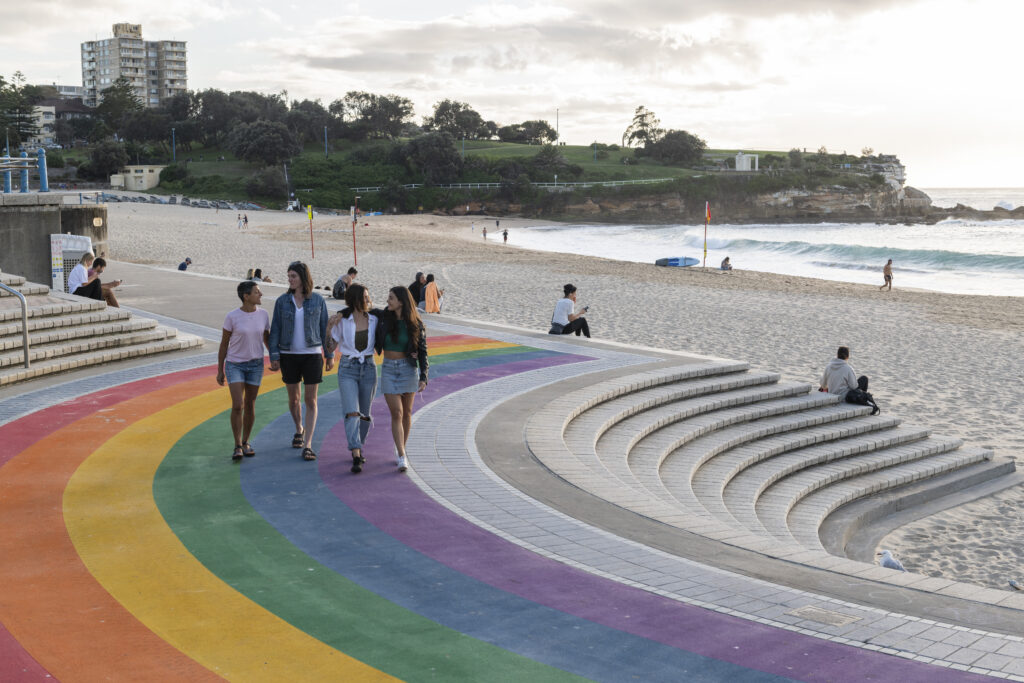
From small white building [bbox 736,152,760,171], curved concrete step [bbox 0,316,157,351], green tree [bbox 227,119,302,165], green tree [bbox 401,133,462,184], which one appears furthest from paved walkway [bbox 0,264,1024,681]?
small white building [bbox 736,152,760,171]

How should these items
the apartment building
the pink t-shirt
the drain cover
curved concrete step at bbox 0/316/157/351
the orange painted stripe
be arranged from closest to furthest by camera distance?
the orange painted stripe < the drain cover < the pink t-shirt < curved concrete step at bbox 0/316/157/351 < the apartment building

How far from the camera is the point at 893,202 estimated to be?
115 metres

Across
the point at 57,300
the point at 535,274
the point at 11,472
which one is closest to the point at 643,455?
the point at 11,472

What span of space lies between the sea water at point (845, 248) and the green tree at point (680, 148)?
46.3 metres

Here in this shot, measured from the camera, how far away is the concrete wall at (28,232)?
67.0 feet

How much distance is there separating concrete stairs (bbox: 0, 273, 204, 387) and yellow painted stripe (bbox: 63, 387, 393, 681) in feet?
14.1

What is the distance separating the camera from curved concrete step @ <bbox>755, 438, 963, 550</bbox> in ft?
30.1

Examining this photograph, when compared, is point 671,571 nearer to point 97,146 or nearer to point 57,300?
point 57,300

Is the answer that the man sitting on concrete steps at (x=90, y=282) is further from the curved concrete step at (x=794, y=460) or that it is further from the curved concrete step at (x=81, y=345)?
the curved concrete step at (x=794, y=460)

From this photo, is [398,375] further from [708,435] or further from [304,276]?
[708,435]

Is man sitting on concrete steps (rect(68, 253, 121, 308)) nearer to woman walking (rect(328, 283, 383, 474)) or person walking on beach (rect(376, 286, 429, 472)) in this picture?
woman walking (rect(328, 283, 383, 474))

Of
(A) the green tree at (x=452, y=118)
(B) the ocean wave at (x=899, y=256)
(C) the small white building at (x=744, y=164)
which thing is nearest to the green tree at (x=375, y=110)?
(A) the green tree at (x=452, y=118)

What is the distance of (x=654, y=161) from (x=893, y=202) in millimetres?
40578

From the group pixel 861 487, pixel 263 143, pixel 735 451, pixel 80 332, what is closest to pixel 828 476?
pixel 861 487
